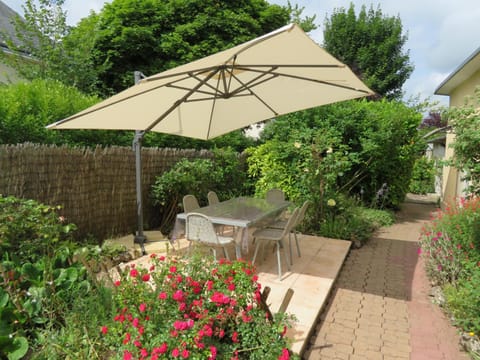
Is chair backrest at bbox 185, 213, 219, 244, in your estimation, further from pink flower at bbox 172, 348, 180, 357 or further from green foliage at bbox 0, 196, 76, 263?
pink flower at bbox 172, 348, 180, 357

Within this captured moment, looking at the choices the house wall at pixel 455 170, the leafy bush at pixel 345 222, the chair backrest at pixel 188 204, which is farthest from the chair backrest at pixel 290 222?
the house wall at pixel 455 170

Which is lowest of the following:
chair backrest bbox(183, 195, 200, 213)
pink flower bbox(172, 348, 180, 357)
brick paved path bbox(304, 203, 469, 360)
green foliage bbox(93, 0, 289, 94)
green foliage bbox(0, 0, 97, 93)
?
brick paved path bbox(304, 203, 469, 360)

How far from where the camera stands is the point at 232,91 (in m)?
4.06

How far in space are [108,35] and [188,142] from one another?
528 centimetres

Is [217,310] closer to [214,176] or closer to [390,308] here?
[390,308]

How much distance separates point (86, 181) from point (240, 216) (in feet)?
7.97

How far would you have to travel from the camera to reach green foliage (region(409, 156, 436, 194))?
15023 millimetres

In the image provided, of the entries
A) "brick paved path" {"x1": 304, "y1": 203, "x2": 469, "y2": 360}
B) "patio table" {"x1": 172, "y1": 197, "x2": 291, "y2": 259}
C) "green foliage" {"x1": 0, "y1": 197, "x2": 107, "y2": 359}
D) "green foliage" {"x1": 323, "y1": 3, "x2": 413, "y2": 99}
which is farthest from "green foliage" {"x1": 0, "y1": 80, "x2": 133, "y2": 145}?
"green foliage" {"x1": 323, "y1": 3, "x2": 413, "y2": 99}

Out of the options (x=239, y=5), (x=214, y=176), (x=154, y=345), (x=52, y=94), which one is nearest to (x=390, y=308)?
(x=154, y=345)

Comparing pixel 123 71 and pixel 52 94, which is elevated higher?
pixel 123 71

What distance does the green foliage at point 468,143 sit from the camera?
3.06 metres

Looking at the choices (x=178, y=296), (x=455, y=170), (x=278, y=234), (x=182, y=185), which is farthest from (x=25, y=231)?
(x=455, y=170)

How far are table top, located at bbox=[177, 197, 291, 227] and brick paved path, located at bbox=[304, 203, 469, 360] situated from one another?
126cm

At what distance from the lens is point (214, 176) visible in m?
6.94
